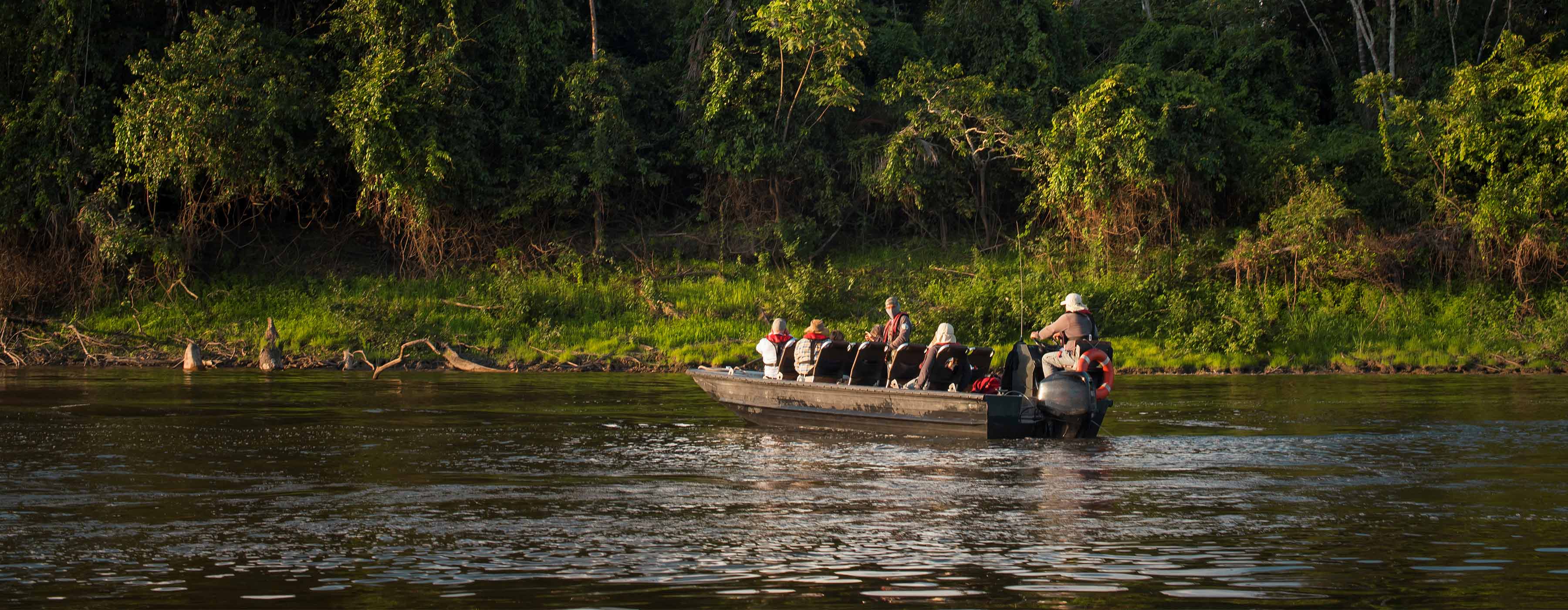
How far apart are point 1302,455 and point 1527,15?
19.3 metres

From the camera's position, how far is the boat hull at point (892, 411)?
1348 centimetres

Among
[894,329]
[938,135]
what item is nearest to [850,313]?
[938,135]

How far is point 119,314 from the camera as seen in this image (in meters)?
25.8

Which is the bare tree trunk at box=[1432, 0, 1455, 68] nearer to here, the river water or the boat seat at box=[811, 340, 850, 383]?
the river water

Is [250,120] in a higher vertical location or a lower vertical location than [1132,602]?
higher

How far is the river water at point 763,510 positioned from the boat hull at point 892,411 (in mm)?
270

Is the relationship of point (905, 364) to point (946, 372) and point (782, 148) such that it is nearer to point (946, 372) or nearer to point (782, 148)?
point (946, 372)

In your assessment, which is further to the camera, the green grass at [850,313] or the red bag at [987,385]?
the green grass at [850,313]

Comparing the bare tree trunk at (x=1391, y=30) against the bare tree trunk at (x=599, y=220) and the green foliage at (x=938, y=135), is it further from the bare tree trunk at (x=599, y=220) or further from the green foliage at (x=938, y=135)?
the bare tree trunk at (x=599, y=220)

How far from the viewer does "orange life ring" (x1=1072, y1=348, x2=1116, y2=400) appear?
13.6 metres

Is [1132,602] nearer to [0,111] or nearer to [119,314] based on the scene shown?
[119,314]

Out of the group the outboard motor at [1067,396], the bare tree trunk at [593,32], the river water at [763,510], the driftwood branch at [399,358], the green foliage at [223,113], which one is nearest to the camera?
the river water at [763,510]

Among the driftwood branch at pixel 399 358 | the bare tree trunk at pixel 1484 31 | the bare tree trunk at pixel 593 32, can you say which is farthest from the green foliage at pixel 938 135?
the bare tree trunk at pixel 1484 31

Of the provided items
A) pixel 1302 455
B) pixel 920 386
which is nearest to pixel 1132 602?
pixel 1302 455
